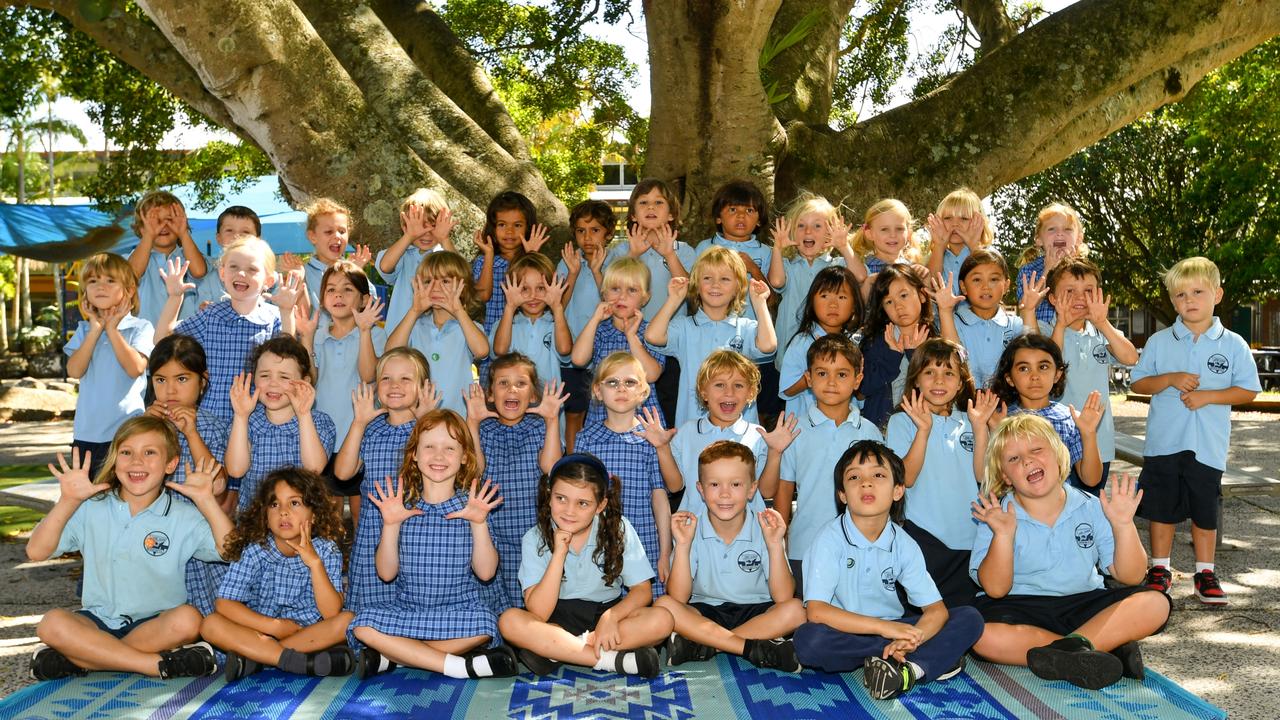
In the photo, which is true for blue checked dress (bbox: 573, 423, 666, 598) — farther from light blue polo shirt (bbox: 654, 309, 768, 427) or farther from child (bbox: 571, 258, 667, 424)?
light blue polo shirt (bbox: 654, 309, 768, 427)

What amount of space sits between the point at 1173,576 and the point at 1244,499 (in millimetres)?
2454

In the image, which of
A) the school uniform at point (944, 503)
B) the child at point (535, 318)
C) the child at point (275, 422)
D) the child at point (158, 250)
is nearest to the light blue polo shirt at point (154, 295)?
the child at point (158, 250)

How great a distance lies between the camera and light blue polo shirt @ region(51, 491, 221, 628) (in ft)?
13.5

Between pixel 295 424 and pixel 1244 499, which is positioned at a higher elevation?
pixel 295 424

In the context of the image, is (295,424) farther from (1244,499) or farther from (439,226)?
(1244,499)

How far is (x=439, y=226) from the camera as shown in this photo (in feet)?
18.1

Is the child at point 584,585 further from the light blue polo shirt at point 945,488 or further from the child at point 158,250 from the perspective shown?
the child at point 158,250

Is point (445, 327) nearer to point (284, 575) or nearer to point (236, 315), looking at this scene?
point (236, 315)

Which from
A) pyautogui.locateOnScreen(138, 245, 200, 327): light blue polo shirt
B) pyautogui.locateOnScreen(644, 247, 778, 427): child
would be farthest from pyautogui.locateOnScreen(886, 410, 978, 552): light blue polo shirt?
pyautogui.locateOnScreen(138, 245, 200, 327): light blue polo shirt

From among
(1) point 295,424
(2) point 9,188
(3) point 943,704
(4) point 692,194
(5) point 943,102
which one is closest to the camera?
(3) point 943,704

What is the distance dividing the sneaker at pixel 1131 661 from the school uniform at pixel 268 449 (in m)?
3.17

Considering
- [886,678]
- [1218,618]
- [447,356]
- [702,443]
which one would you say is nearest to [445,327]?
[447,356]

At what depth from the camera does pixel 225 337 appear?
5074mm

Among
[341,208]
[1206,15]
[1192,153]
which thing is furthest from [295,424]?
[1192,153]
